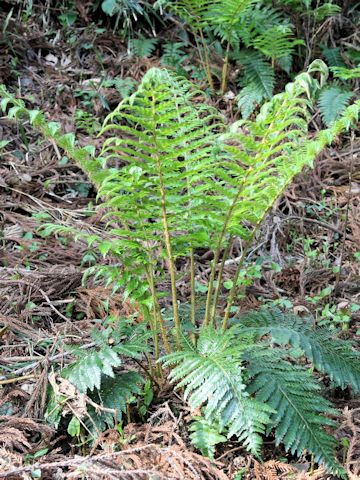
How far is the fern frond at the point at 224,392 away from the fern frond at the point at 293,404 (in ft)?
0.18

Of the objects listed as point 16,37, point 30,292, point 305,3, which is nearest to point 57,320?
point 30,292

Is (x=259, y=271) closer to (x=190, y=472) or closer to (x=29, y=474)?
(x=190, y=472)

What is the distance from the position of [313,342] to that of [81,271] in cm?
138

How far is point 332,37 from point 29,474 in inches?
172

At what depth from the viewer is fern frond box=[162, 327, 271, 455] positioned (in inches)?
70.0

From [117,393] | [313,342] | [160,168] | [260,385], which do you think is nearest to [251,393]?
[260,385]

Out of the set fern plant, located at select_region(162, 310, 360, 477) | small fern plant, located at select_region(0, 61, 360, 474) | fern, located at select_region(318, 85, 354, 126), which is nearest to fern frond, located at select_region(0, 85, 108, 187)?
small fern plant, located at select_region(0, 61, 360, 474)

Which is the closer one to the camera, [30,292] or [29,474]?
[29,474]

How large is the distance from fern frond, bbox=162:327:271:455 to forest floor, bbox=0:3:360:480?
0.54 ft

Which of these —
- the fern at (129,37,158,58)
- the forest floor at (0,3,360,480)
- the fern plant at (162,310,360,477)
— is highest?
the fern at (129,37,158,58)

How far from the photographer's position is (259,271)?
315 cm

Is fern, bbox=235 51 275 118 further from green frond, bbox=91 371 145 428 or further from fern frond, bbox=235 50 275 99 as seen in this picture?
green frond, bbox=91 371 145 428

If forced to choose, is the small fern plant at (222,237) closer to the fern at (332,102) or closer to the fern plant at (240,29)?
the fern at (332,102)

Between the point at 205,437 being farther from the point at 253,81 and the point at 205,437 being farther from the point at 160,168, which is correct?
the point at 253,81
